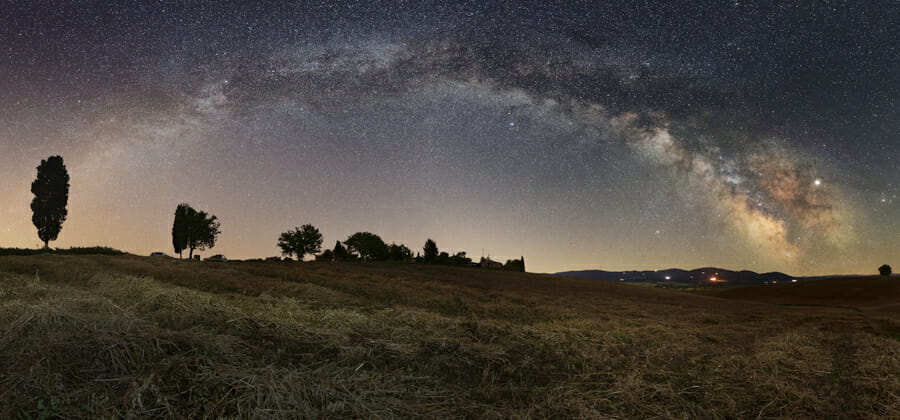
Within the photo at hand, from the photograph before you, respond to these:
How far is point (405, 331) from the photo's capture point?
27.1 ft

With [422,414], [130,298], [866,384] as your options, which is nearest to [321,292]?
[130,298]

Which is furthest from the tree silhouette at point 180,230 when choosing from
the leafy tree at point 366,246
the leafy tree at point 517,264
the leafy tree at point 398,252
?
the leafy tree at point 517,264

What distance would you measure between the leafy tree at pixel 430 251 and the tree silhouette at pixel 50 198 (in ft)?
178

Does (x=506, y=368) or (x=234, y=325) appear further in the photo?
(x=234, y=325)

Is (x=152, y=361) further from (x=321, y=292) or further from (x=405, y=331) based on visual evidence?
(x=321, y=292)

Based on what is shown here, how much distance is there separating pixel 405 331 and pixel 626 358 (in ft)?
13.9

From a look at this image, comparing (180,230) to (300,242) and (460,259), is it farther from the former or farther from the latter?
(460,259)

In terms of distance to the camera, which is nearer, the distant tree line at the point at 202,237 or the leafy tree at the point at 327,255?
the distant tree line at the point at 202,237

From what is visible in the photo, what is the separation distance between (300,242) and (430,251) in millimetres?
25229

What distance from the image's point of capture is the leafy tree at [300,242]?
3108 inches

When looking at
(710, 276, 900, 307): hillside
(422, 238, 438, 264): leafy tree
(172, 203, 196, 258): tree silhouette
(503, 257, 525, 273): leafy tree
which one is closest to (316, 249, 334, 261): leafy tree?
(422, 238, 438, 264): leafy tree

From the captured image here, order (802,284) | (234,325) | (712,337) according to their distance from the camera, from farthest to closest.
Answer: (802,284)
(712,337)
(234,325)

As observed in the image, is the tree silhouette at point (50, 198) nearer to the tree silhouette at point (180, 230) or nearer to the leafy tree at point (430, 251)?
the tree silhouette at point (180, 230)

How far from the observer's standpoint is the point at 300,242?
7919 cm
